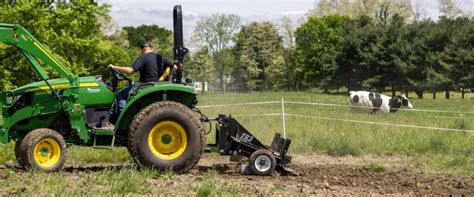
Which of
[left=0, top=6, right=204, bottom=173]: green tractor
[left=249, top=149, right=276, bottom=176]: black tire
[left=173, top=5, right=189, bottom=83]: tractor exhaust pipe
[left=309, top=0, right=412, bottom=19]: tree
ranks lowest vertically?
[left=249, top=149, right=276, bottom=176]: black tire

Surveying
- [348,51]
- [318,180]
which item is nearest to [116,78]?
[318,180]

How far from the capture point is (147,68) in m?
10.2

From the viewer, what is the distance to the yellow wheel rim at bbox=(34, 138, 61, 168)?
9414mm

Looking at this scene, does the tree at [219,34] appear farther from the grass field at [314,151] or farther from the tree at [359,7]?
the grass field at [314,151]

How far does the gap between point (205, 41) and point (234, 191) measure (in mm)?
72065

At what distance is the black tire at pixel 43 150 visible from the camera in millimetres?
9281

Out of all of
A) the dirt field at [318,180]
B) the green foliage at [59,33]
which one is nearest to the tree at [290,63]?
the green foliage at [59,33]

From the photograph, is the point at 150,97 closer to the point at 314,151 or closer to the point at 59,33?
the point at 314,151

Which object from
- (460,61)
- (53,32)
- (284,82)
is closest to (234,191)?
(53,32)

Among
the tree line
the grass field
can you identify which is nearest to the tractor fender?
the grass field

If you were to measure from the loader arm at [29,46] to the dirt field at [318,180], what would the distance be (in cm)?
152

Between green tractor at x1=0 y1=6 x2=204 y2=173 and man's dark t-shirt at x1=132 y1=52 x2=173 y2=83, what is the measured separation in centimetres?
28

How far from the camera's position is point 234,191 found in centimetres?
770

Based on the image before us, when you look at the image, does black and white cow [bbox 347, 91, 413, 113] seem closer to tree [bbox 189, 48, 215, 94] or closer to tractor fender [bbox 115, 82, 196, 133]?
tractor fender [bbox 115, 82, 196, 133]
